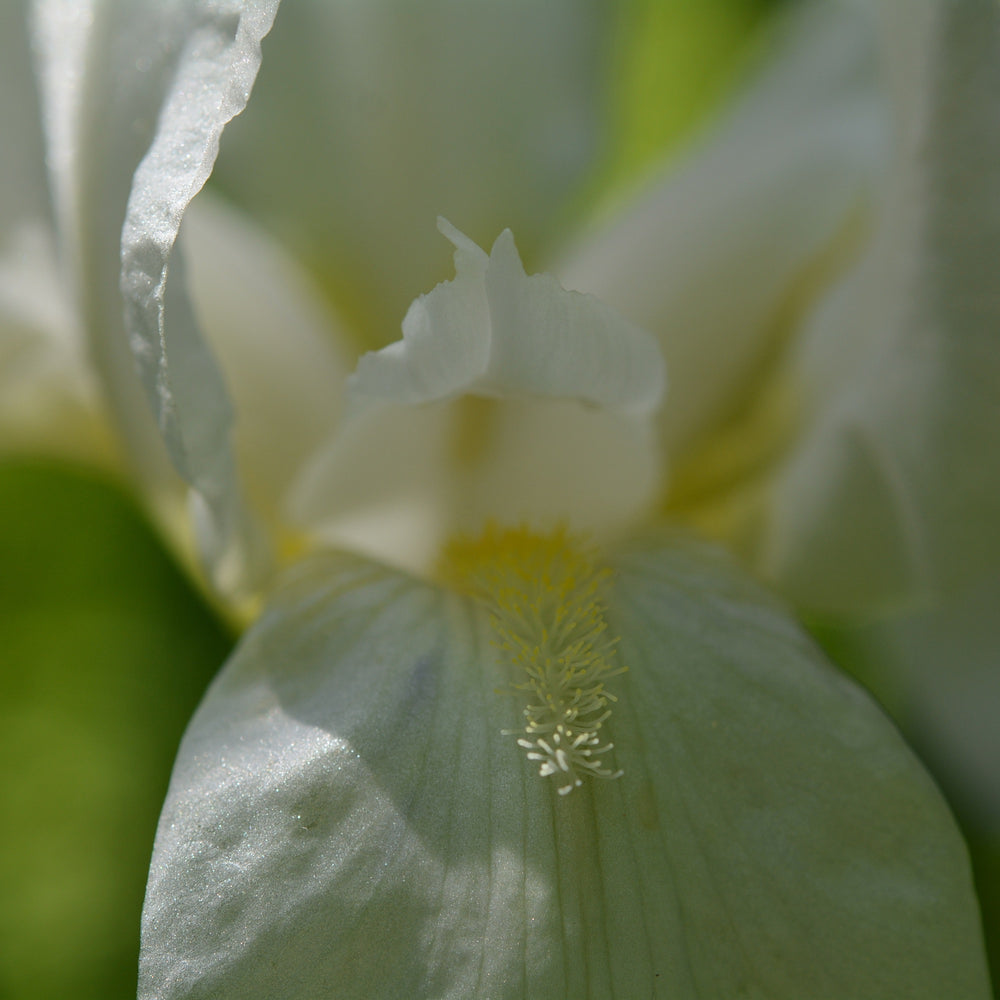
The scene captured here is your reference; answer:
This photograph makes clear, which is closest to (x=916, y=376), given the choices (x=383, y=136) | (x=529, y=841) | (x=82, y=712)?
(x=529, y=841)

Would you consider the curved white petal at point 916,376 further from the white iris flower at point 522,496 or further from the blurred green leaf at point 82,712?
the blurred green leaf at point 82,712

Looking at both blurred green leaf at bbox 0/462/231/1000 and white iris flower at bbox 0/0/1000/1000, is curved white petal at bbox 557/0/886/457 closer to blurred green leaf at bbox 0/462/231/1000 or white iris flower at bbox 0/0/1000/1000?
white iris flower at bbox 0/0/1000/1000

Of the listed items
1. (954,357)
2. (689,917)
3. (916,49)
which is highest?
(916,49)

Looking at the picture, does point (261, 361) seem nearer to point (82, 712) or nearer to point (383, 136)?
point (383, 136)

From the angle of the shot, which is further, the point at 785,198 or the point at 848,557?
the point at 785,198

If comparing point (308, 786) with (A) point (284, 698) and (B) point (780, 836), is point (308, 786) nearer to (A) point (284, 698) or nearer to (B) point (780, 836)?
(A) point (284, 698)

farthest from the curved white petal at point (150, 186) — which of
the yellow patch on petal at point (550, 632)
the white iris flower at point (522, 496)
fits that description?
the yellow patch on petal at point (550, 632)

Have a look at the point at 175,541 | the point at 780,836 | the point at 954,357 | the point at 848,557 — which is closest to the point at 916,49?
the point at 954,357
